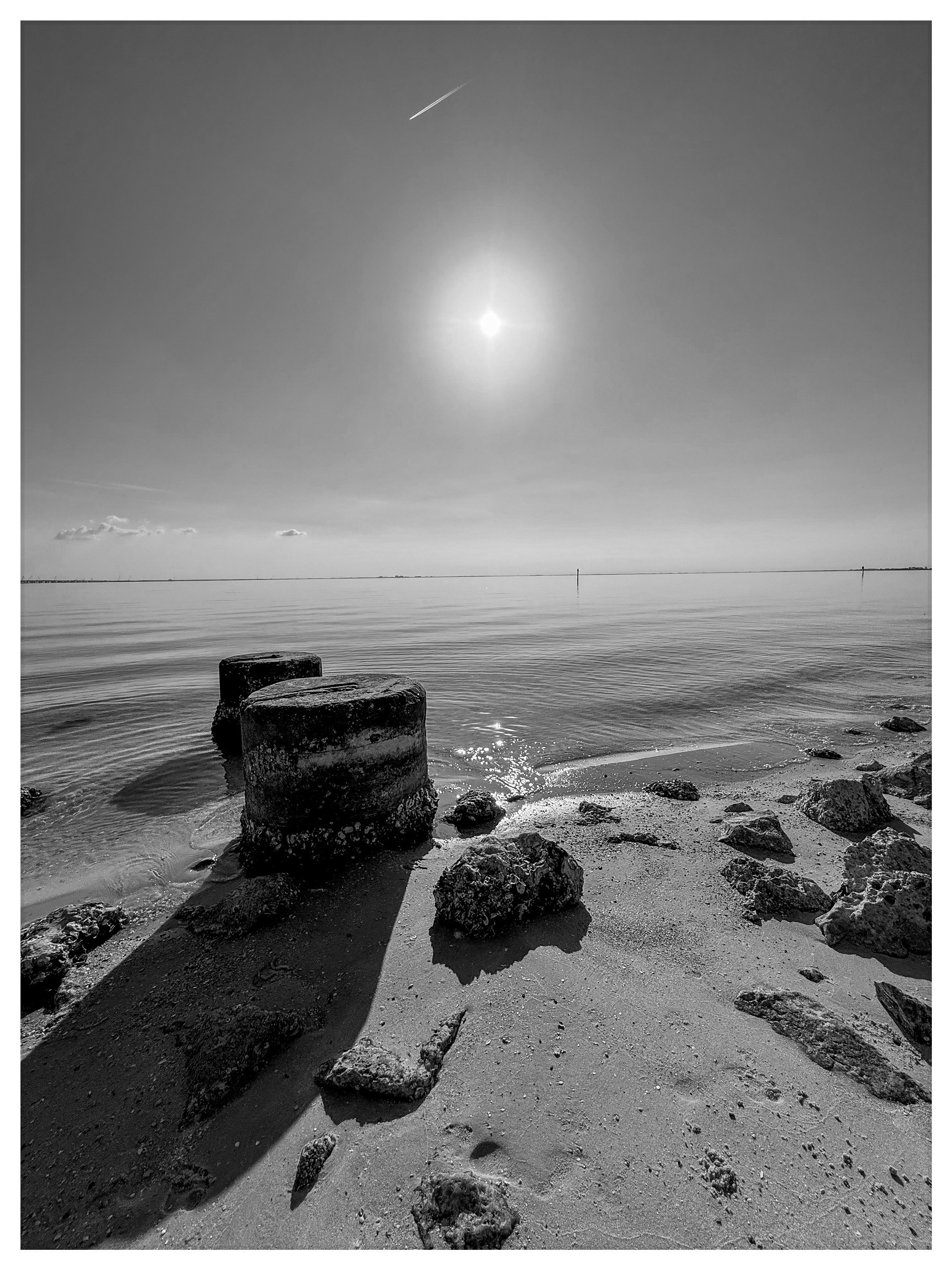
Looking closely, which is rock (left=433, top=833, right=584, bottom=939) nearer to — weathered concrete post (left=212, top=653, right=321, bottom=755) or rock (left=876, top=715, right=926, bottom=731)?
weathered concrete post (left=212, top=653, right=321, bottom=755)

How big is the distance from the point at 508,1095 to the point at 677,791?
4.74m

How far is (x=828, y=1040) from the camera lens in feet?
9.30

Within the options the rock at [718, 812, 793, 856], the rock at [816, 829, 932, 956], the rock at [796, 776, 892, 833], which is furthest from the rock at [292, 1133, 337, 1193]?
the rock at [796, 776, 892, 833]

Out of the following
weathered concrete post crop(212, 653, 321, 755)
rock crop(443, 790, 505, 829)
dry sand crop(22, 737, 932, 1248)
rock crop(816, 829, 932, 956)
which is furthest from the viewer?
weathered concrete post crop(212, 653, 321, 755)

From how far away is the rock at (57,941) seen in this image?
3.60 meters

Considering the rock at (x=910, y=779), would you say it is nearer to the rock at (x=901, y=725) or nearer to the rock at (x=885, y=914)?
the rock at (x=885, y=914)

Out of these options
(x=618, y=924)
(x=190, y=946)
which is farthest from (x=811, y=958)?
(x=190, y=946)

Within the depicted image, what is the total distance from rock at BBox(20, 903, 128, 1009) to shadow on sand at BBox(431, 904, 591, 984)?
2.77m

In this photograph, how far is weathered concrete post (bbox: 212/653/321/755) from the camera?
327 inches

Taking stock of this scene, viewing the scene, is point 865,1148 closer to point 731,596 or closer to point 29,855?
point 29,855

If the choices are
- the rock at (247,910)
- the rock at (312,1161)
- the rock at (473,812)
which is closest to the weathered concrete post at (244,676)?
the rock at (473,812)

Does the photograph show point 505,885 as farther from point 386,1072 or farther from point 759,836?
point 759,836

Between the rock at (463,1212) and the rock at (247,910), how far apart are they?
245 cm

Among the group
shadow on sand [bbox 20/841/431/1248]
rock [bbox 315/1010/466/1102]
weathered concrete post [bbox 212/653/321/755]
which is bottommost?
shadow on sand [bbox 20/841/431/1248]
